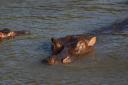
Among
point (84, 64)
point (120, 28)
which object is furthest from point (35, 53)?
point (120, 28)

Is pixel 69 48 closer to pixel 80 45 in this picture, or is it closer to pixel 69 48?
pixel 69 48

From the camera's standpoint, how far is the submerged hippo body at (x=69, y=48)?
12.1 m

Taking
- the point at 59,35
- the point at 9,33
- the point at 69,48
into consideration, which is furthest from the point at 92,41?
the point at 9,33

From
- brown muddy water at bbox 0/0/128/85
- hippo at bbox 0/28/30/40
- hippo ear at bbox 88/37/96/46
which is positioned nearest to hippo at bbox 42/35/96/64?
hippo ear at bbox 88/37/96/46

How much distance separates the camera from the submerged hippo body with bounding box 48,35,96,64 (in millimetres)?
12055

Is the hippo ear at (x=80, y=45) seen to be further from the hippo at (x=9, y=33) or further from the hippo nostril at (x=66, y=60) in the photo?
the hippo at (x=9, y=33)

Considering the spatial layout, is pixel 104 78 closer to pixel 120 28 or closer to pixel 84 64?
pixel 84 64

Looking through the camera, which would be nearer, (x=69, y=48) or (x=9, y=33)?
(x=69, y=48)

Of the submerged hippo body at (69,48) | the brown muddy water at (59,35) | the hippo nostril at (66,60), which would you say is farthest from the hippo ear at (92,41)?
the hippo nostril at (66,60)

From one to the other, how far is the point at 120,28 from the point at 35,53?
3.41 m

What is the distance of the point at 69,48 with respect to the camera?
12.5 m

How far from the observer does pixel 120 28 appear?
50.0 feet

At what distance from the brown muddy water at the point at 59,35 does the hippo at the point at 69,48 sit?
192 mm

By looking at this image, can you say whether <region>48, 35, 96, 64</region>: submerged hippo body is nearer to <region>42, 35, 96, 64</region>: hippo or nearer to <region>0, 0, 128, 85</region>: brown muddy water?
<region>42, 35, 96, 64</region>: hippo
